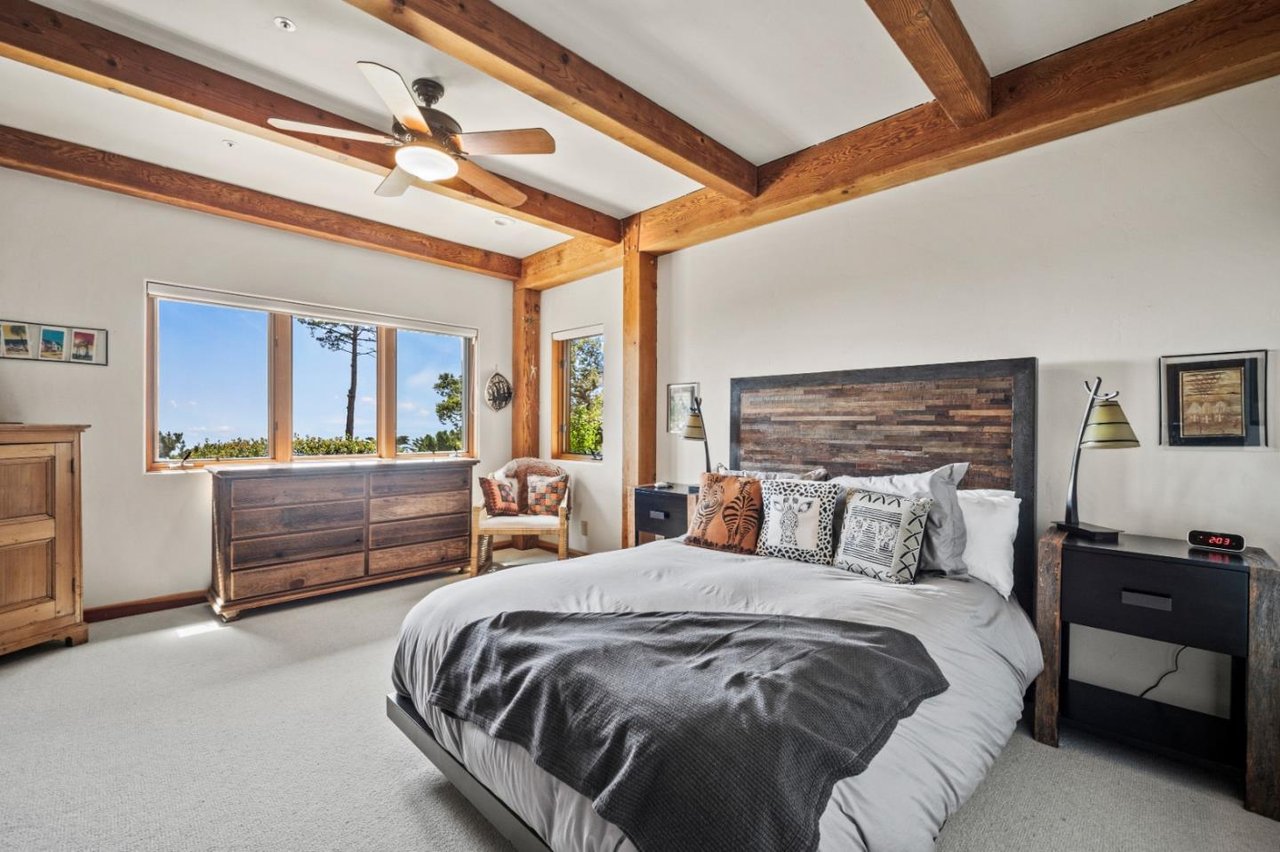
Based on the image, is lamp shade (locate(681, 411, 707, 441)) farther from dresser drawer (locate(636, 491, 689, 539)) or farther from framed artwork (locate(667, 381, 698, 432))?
dresser drawer (locate(636, 491, 689, 539))

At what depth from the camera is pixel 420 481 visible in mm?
4574

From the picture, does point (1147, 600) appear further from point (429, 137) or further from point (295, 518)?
point (295, 518)

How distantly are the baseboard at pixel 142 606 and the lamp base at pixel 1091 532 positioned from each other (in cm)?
510

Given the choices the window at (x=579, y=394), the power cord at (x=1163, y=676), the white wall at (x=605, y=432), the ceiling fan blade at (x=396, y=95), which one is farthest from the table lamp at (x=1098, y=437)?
the window at (x=579, y=394)

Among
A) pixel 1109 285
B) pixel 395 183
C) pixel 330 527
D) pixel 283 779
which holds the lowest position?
pixel 283 779

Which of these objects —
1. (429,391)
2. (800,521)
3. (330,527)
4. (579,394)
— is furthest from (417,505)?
(800,521)

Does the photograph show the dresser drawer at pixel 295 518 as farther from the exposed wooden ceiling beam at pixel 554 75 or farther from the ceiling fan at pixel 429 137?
the exposed wooden ceiling beam at pixel 554 75

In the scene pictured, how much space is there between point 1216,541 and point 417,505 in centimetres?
456

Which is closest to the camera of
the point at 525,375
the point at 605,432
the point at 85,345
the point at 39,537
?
the point at 39,537

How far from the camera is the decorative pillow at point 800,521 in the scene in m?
2.61

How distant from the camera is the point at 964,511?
2533mm

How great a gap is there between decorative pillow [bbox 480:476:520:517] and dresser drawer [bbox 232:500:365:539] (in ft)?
3.28

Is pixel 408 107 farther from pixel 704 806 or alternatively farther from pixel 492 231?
pixel 704 806

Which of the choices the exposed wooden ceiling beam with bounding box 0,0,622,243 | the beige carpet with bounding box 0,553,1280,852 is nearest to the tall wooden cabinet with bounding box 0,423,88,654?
the beige carpet with bounding box 0,553,1280,852
